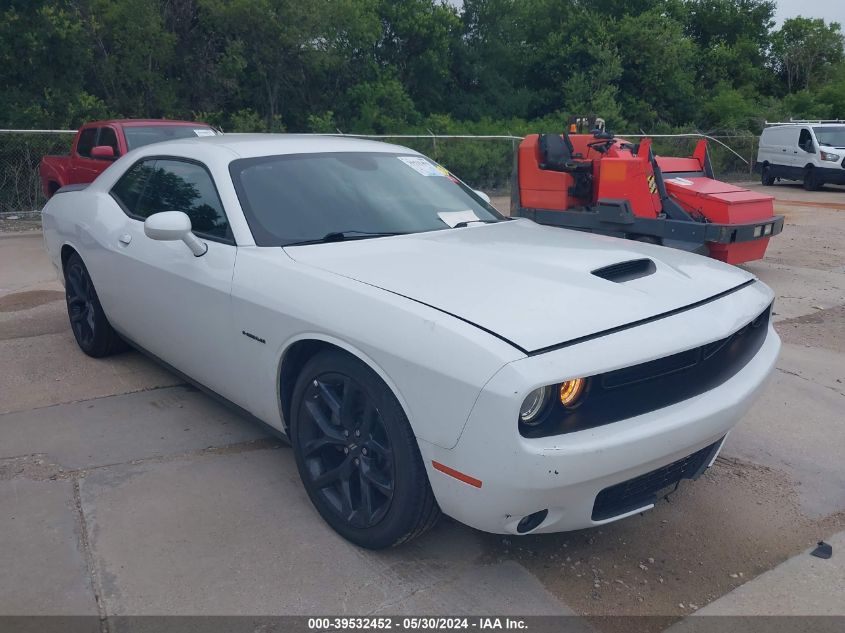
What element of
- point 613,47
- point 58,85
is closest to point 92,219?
point 58,85

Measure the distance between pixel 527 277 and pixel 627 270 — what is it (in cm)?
50

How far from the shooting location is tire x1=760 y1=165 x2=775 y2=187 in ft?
68.9

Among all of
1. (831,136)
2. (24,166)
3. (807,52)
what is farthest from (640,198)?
(807,52)

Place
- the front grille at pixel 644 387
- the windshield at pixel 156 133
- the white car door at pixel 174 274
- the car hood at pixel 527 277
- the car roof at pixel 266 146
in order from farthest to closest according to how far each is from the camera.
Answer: the windshield at pixel 156 133 < the car roof at pixel 266 146 < the white car door at pixel 174 274 < the car hood at pixel 527 277 < the front grille at pixel 644 387

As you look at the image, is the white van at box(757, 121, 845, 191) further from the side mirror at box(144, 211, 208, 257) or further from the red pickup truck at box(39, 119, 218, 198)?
the side mirror at box(144, 211, 208, 257)

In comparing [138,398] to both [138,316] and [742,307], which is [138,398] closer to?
[138,316]

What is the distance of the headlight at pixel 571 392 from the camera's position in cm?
251

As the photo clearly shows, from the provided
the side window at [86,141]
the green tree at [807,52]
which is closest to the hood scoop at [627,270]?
the side window at [86,141]

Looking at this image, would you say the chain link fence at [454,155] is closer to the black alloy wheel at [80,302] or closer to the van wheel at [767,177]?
the van wheel at [767,177]

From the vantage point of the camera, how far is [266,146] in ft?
13.2

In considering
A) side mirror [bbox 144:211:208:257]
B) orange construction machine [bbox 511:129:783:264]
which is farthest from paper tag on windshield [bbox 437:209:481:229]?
orange construction machine [bbox 511:129:783:264]

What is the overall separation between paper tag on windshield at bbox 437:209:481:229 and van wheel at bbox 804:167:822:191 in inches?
709

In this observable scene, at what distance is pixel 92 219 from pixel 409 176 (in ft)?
6.73

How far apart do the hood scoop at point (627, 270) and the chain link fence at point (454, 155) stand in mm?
10328
